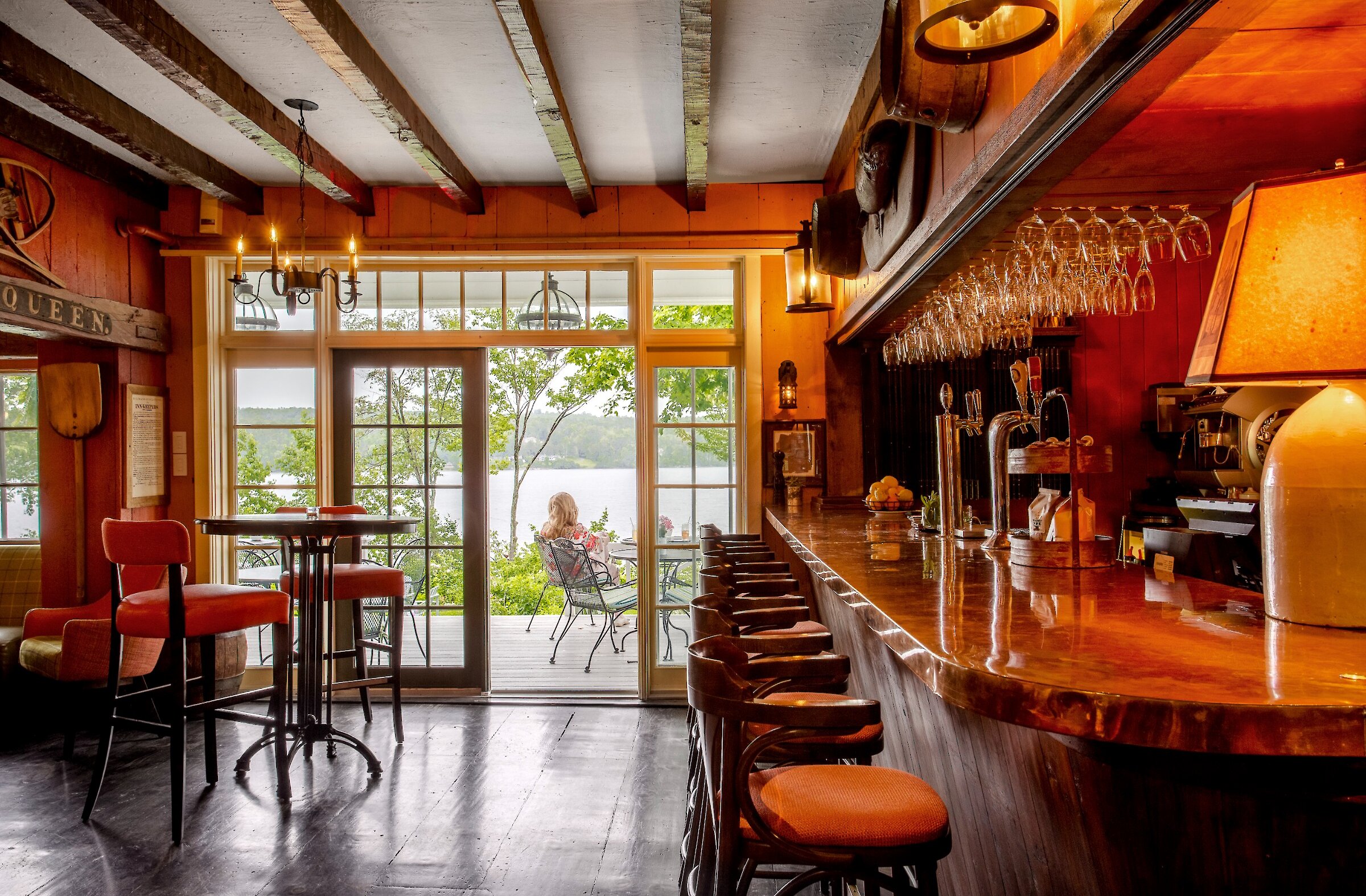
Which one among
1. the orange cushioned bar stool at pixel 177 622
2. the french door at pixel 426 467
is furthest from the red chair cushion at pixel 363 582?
the french door at pixel 426 467

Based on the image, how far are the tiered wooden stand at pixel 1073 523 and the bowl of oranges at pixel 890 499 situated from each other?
6.04 feet

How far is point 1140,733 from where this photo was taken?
897mm

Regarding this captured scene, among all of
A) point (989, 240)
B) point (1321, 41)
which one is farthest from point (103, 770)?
point (1321, 41)

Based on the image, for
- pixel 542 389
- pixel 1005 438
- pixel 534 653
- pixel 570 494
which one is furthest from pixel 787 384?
pixel 570 494

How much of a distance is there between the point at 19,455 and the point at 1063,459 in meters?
6.18

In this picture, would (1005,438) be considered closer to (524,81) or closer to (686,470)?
(524,81)

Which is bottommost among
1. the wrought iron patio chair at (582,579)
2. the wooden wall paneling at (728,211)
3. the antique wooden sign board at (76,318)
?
the wrought iron patio chair at (582,579)

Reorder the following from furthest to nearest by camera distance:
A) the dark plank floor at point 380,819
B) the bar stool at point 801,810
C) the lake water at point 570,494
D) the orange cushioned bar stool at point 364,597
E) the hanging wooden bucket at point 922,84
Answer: the lake water at point 570,494 < the orange cushioned bar stool at point 364,597 < the dark plank floor at point 380,819 < the hanging wooden bucket at point 922,84 < the bar stool at point 801,810

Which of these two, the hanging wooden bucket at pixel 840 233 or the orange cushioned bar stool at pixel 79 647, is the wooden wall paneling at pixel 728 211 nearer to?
the hanging wooden bucket at pixel 840 233

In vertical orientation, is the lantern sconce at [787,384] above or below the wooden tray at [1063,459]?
above

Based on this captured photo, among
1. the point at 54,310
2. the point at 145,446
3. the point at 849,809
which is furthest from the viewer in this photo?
the point at 145,446

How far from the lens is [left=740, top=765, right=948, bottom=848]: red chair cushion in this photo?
133cm

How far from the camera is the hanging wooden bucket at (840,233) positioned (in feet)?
12.6

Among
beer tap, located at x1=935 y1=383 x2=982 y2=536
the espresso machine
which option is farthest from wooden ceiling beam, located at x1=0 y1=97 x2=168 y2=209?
the espresso machine
